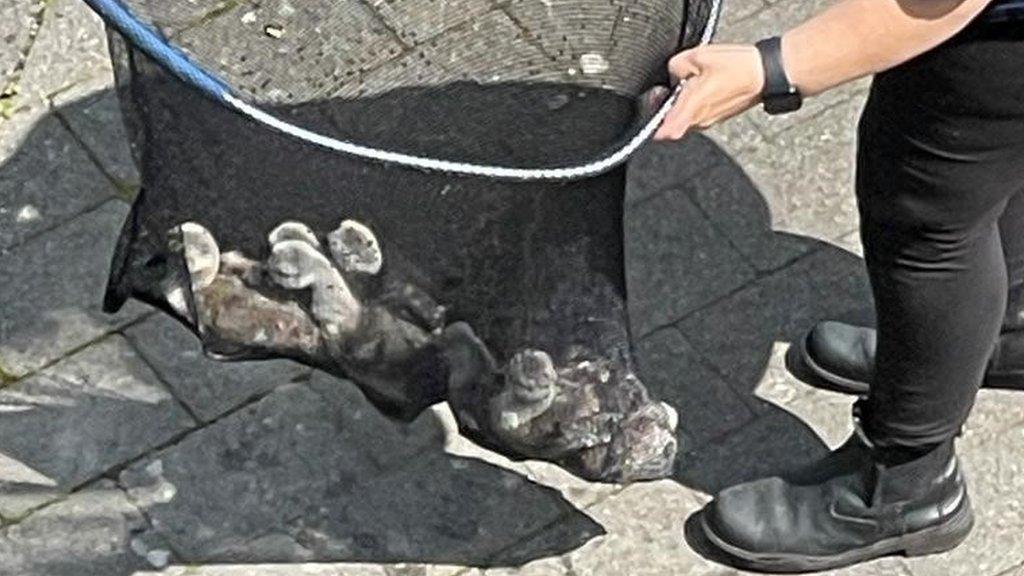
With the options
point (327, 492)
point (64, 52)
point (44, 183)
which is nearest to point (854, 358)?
point (327, 492)

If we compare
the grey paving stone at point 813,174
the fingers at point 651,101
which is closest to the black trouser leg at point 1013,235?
the grey paving stone at point 813,174

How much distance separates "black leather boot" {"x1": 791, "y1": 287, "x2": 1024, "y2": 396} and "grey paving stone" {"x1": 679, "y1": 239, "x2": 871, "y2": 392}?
0.34ft

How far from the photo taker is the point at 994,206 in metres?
2.94

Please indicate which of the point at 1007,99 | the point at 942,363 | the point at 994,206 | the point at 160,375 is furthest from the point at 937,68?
the point at 160,375

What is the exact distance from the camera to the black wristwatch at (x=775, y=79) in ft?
8.75

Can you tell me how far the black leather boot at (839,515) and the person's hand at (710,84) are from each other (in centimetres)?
93

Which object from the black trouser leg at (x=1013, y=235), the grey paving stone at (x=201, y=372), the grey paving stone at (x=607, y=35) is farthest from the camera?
the grey paving stone at (x=201, y=372)

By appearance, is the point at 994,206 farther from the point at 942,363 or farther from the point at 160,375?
the point at 160,375

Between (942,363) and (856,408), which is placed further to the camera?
(856,408)

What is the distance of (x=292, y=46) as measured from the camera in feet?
9.34

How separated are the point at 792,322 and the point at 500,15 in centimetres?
120

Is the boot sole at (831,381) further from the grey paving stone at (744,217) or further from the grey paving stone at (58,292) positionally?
the grey paving stone at (58,292)

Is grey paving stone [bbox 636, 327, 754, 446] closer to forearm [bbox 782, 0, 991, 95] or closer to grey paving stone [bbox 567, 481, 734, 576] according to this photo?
grey paving stone [bbox 567, 481, 734, 576]

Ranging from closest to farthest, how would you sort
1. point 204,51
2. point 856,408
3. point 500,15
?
1. point 204,51
2. point 500,15
3. point 856,408
